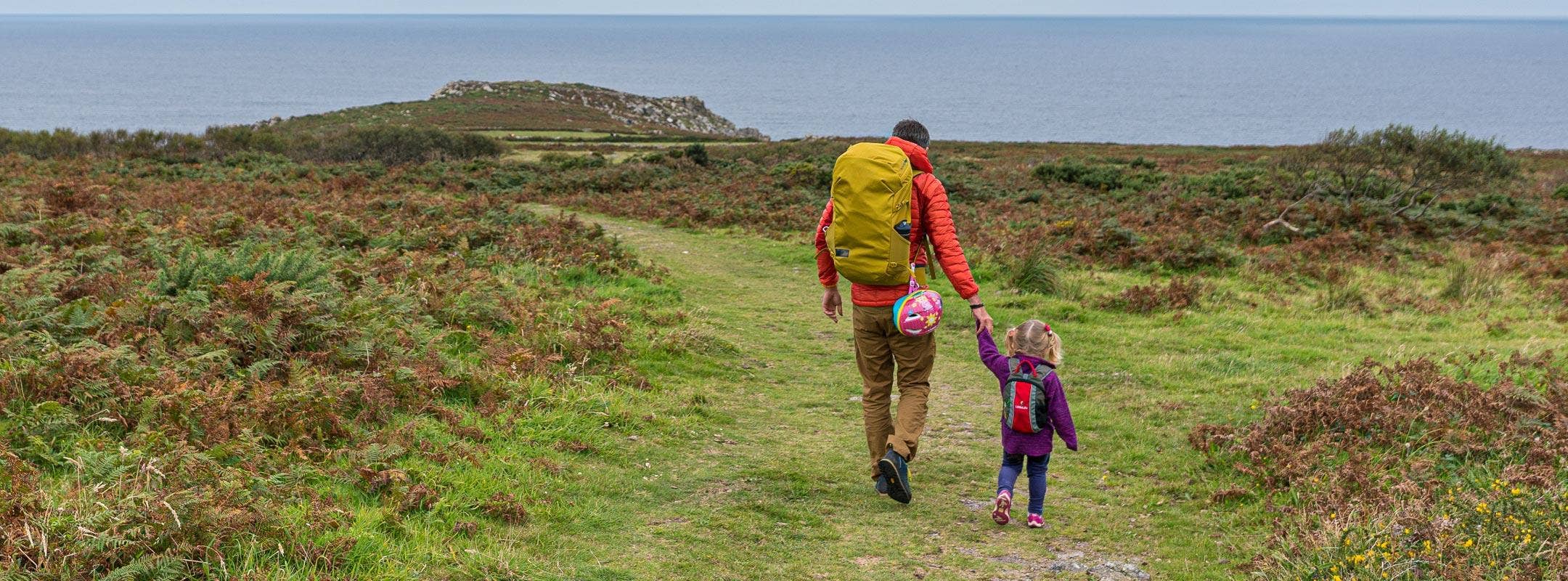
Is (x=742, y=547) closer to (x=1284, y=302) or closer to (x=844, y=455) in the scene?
(x=844, y=455)

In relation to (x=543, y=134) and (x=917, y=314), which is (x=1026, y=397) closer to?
(x=917, y=314)

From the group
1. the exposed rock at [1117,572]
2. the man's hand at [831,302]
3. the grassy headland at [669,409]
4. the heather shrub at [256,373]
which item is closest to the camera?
the heather shrub at [256,373]

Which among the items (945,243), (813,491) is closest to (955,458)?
(813,491)

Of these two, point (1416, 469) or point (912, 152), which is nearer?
point (912, 152)

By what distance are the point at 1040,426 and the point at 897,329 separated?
1052 millimetres

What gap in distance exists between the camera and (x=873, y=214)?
5887 millimetres

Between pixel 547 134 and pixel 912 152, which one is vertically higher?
pixel 547 134

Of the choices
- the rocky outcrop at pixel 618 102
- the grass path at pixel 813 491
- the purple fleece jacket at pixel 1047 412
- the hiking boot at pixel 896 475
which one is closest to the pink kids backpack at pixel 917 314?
the purple fleece jacket at pixel 1047 412

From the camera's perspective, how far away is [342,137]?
43.5 m

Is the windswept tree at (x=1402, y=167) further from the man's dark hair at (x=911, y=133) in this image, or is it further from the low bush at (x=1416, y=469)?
the man's dark hair at (x=911, y=133)

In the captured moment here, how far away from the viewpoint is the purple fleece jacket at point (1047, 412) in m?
5.99

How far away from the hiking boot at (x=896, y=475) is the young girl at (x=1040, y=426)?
0.59 m

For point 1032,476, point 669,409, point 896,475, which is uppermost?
point 1032,476

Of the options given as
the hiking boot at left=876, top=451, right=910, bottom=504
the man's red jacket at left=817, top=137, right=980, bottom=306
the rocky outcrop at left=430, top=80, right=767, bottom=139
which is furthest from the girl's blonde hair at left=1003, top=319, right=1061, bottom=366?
the rocky outcrop at left=430, top=80, right=767, bottom=139
